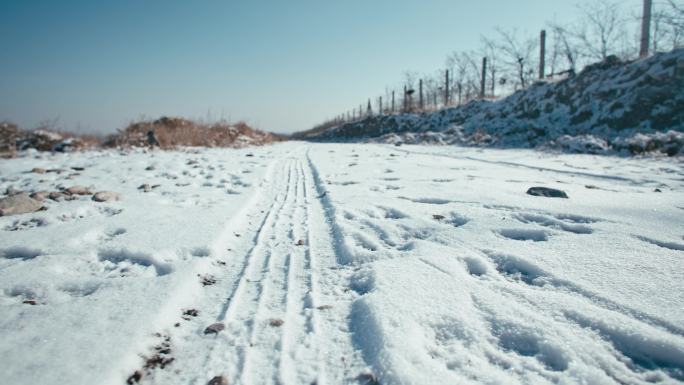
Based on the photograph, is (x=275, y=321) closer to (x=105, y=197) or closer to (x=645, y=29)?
(x=105, y=197)

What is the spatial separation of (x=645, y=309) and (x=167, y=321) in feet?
5.74

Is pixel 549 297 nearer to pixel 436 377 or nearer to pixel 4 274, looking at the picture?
pixel 436 377

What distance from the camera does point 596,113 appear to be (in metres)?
9.27

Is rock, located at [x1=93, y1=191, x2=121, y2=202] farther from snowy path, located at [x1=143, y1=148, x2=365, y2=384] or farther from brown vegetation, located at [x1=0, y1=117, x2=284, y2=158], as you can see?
brown vegetation, located at [x1=0, y1=117, x2=284, y2=158]

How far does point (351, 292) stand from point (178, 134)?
1113 centimetres

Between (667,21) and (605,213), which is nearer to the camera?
(605,213)

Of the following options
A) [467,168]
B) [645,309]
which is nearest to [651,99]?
[467,168]

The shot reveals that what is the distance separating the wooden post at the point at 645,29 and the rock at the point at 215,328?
13193mm

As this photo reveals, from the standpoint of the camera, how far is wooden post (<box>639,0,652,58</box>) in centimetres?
996

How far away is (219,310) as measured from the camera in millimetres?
1440

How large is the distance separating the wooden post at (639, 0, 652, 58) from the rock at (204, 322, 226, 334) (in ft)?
43.3

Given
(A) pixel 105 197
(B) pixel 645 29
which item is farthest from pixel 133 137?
(B) pixel 645 29

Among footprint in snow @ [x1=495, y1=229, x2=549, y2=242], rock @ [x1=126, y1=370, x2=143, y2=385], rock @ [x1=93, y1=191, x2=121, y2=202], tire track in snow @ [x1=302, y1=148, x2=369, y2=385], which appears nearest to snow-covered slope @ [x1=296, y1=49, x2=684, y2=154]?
footprint in snow @ [x1=495, y1=229, x2=549, y2=242]

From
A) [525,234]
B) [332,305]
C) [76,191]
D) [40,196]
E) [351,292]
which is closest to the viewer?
[332,305]
